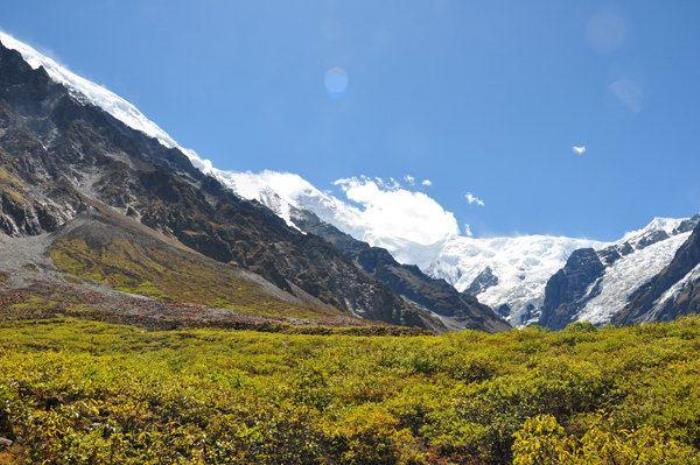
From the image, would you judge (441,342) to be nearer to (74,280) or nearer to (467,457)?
(467,457)

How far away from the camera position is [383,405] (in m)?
23.6

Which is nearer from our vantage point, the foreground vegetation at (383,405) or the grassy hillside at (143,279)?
the foreground vegetation at (383,405)

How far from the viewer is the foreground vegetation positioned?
14312mm

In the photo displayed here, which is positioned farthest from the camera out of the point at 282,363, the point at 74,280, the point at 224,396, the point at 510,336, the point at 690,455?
the point at 74,280

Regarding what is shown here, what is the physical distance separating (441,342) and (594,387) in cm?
1594

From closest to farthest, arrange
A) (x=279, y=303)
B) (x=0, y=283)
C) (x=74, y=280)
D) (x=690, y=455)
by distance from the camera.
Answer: (x=690, y=455), (x=0, y=283), (x=74, y=280), (x=279, y=303)

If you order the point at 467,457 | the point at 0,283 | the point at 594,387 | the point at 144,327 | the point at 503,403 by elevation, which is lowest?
the point at 0,283

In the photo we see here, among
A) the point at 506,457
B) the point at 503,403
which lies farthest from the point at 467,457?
the point at 503,403

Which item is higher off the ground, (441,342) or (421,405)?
(441,342)

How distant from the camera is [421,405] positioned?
22.7 meters

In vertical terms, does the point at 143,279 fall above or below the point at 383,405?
below

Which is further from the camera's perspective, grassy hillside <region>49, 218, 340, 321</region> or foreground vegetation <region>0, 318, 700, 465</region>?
grassy hillside <region>49, 218, 340, 321</region>

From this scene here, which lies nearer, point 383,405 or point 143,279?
point 383,405

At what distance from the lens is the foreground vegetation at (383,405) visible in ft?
47.0
